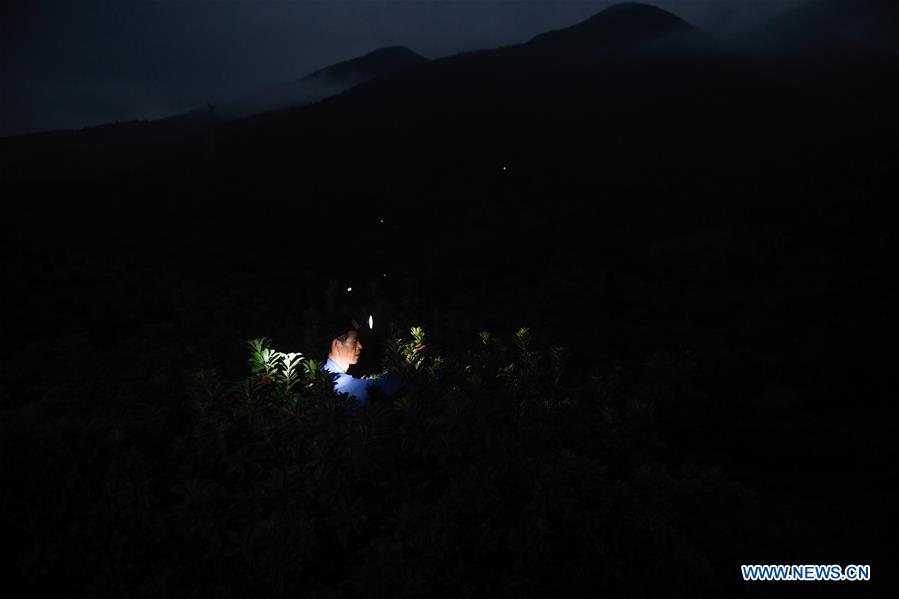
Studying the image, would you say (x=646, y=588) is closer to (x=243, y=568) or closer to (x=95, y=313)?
(x=243, y=568)

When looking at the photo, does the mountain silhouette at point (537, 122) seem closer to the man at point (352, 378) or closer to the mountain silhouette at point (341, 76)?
the man at point (352, 378)

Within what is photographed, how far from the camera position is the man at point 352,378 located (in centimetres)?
366

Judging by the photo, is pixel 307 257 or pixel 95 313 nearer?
pixel 95 313

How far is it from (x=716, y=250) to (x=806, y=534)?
43.8 feet

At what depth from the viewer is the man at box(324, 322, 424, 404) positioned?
3.66 metres

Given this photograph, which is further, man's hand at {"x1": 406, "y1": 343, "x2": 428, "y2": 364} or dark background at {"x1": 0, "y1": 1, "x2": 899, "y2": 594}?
dark background at {"x1": 0, "y1": 1, "x2": 899, "y2": 594}

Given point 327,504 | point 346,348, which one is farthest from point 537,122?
point 327,504

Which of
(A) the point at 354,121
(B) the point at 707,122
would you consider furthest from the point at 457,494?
(A) the point at 354,121

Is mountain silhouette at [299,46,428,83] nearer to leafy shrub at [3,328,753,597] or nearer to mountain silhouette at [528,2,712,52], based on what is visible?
mountain silhouette at [528,2,712,52]

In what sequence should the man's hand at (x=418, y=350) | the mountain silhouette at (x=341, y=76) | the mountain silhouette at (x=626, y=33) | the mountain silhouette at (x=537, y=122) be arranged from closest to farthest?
1. the man's hand at (x=418, y=350)
2. the mountain silhouette at (x=537, y=122)
3. the mountain silhouette at (x=626, y=33)
4. the mountain silhouette at (x=341, y=76)

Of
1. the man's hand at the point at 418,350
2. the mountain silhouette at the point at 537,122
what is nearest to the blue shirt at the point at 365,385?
the man's hand at the point at 418,350

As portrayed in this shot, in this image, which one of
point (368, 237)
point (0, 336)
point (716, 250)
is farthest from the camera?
point (368, 237)

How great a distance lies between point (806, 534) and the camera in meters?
4.49

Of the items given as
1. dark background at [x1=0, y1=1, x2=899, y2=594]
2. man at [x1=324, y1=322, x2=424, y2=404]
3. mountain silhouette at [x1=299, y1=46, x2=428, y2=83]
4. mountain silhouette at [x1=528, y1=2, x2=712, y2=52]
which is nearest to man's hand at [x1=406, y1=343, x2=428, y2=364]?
man at [x1=324, y1=322, x2=424, y2=404]
